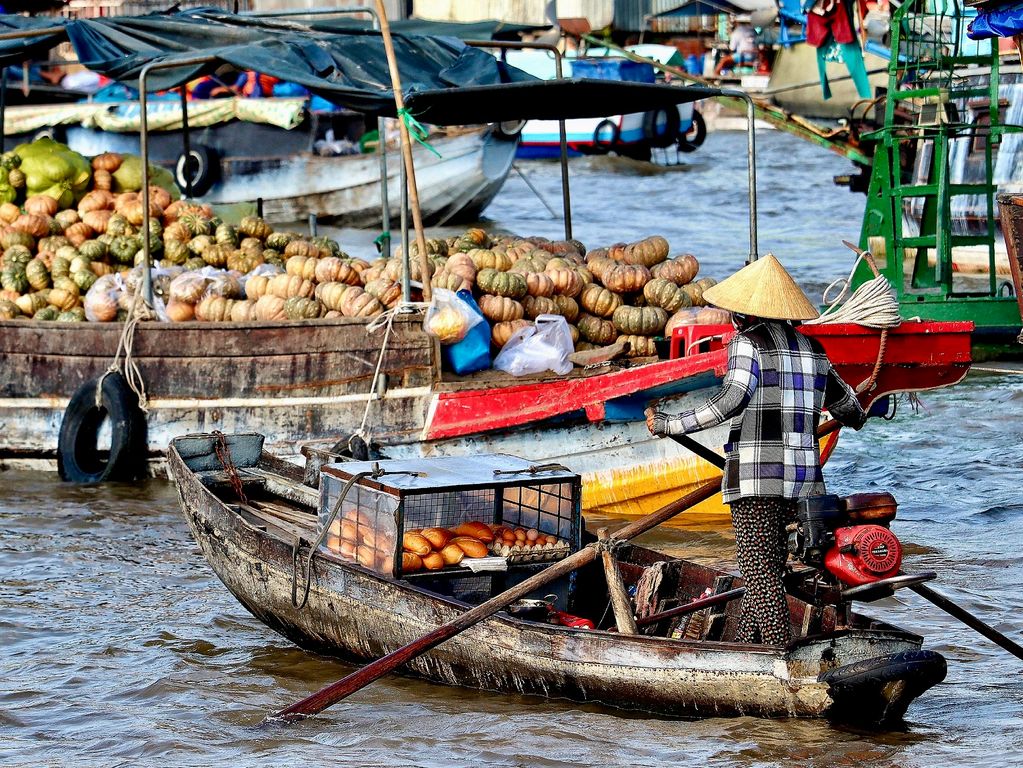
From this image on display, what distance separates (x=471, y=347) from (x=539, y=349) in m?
0.45

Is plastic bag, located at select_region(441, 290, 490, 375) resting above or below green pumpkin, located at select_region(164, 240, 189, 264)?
below

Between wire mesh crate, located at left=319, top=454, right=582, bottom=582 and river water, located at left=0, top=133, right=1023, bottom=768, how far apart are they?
23.6 inches

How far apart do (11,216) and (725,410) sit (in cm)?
783

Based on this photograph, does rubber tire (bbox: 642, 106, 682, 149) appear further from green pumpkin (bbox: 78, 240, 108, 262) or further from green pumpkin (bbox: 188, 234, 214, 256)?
green pumpkin (bbox: 78, 240, 108, 262)

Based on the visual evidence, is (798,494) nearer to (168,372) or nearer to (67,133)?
(168,372)

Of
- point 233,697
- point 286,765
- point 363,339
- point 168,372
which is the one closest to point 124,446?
point 168,372

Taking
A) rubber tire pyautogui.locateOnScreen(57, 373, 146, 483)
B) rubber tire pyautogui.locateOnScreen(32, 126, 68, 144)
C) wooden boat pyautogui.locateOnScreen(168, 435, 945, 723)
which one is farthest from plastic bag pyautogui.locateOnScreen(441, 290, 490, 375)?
rubber tire pyautogui.locateOnScreen(32, 126, 68, 144)

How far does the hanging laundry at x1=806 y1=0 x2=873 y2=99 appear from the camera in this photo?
575 inches

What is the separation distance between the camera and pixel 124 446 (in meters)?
10.0

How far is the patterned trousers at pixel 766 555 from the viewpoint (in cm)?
549

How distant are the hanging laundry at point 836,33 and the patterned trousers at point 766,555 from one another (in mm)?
9835

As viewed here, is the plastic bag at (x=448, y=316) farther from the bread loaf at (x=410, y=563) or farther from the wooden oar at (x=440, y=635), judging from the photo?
the wooden oar at (x=440, y=635)

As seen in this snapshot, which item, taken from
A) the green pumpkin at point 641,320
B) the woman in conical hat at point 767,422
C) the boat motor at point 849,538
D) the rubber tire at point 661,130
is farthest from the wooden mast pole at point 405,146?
the rubber tire at point 661,130

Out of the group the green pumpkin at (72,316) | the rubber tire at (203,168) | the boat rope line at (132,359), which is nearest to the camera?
the boat rope line at (132,359)
